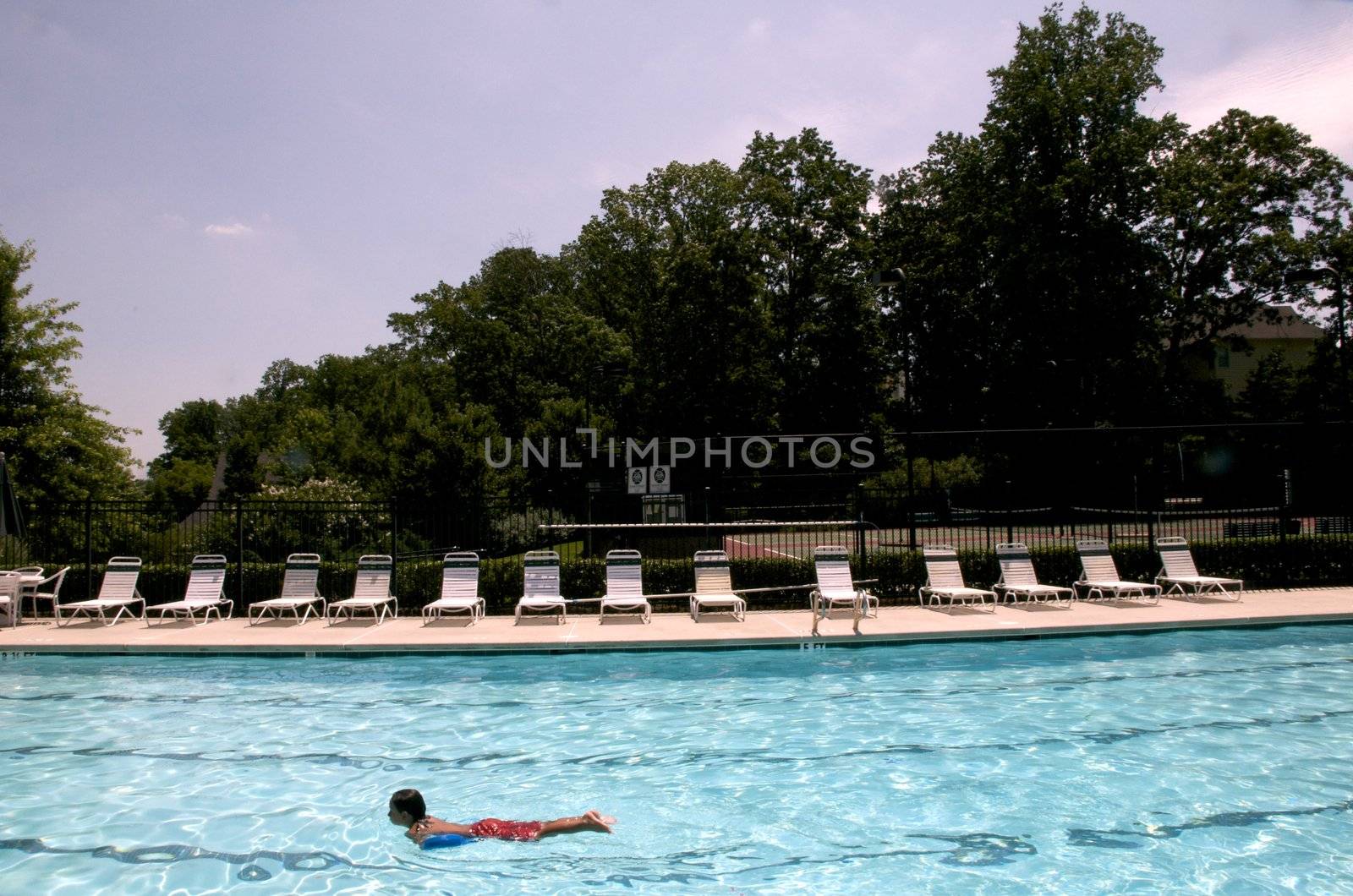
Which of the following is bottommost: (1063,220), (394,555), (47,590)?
(47,590)

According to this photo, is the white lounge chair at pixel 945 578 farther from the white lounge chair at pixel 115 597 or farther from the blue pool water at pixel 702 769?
the white lounge chair at pixel 115 597

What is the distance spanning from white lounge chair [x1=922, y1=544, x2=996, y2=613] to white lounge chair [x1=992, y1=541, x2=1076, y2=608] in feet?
1.15

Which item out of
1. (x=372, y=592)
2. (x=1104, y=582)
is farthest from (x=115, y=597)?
(x=1104, y=582)

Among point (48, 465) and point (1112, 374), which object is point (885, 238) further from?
point (48, 465)

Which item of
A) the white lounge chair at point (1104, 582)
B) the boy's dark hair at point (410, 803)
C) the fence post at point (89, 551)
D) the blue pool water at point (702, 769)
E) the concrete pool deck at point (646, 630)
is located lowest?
the blue pool water at point (702, 769)

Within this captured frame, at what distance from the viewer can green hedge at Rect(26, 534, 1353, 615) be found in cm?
1534

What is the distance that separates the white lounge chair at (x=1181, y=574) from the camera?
15531 millimetres

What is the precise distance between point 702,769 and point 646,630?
16.8 feet

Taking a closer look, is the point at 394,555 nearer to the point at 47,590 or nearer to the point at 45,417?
the point at 47,590

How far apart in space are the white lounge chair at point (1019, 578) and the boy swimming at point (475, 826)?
10572 millimetres

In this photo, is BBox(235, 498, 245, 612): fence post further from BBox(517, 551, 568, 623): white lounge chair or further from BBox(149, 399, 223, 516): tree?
BBox(149, 399, 223, 516): tree

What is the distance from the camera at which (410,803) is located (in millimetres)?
6223

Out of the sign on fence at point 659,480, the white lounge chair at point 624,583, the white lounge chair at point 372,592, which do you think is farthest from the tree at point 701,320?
the white lounge chair at point 372,592

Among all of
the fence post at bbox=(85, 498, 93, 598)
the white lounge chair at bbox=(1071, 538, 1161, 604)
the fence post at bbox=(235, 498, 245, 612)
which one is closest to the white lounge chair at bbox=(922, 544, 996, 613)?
the white lounge chair at bbox=(1071, 538, 1161, 604)
